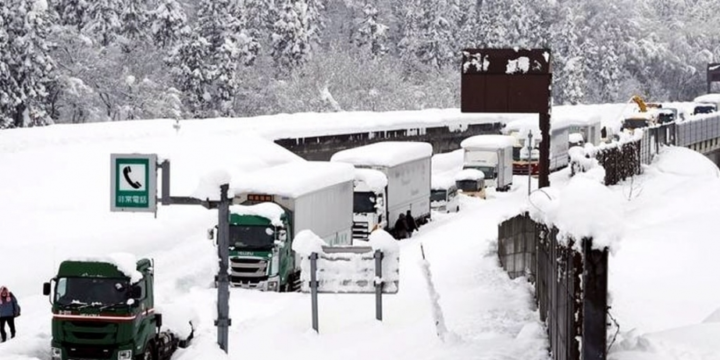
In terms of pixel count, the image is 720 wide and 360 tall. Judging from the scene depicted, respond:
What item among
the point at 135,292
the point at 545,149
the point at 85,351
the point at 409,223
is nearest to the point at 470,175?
the point at 409,223

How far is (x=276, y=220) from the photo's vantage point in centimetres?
2769

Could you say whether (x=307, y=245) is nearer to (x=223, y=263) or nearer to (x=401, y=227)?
(x=223, y=263)

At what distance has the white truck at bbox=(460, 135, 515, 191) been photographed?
5681 centimetres

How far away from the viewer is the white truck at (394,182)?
39.2 meters

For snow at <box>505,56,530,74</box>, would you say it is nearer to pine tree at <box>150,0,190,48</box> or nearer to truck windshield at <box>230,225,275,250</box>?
truck windshield at <box>230,225,275,250</box>

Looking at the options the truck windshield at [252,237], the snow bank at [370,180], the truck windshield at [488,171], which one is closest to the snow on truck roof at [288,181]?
the truck windshield at [252,237]

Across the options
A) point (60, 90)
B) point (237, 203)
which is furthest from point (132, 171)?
point (60, 90)

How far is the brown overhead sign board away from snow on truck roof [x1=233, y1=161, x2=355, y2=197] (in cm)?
549

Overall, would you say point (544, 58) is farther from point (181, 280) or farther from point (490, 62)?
point (181, 280)

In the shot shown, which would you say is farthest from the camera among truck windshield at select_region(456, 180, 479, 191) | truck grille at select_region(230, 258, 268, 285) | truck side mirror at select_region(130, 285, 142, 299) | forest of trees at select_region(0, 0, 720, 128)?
forest of trees at select_region(0, 0, 720, 128)

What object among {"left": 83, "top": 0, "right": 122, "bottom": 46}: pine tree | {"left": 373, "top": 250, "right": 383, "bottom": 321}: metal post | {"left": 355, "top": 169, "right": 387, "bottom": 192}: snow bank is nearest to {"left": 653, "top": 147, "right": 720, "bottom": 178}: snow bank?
{"left": 355, "top": 169, "right": 387, "bottom": 192}: snow bank

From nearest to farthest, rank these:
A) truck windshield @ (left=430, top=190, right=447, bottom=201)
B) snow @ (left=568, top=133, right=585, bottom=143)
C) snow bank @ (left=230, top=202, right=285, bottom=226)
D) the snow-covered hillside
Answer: the snow-covered hillside → snow bank @ (left=230, top=202, right=285, bottom=226) → truck windshield @ (left=430, top=190, right=447, bottom=201) → snow @ (left=568, top=133, right=585, bottom=143)

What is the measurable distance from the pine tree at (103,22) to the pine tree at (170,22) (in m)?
4.26

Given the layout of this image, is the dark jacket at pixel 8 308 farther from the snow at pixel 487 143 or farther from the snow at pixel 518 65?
the snow at pixel 487 143
